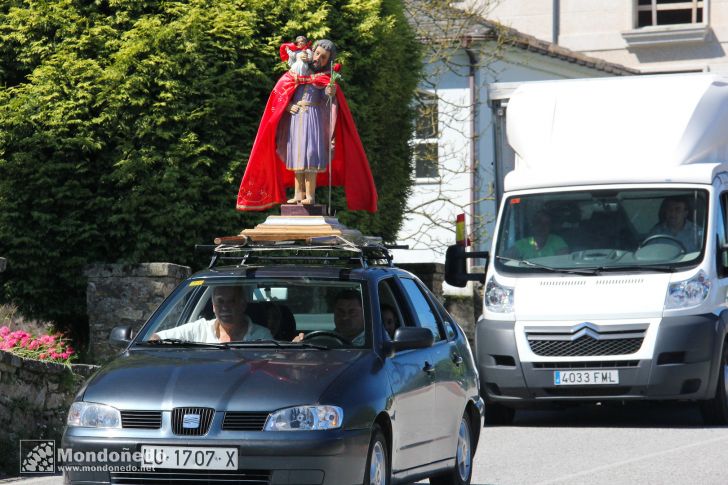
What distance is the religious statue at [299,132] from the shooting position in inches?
570

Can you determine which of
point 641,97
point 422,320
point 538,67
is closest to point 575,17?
point 538,67

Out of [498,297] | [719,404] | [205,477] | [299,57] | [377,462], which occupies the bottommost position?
[719,404]

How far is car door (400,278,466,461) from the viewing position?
9469 mm

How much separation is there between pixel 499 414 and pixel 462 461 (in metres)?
5.46

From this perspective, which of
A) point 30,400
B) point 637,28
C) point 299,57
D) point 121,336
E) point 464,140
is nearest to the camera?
point 121,336

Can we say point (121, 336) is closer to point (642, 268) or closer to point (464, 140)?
point (642, 268)

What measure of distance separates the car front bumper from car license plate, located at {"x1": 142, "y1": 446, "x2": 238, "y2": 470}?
0.08ft

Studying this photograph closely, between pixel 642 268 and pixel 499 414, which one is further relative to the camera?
pixel 499 414

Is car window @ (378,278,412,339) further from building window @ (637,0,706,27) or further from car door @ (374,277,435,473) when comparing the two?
building window @ (637,0,706,27)

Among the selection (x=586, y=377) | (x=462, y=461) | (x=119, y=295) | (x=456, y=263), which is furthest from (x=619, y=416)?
(x=462, y=461)

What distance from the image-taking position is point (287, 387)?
7875 millimetres

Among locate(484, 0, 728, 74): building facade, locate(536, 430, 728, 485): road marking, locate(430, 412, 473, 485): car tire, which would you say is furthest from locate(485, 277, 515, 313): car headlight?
locate(484, 0, 728, 74): building facade

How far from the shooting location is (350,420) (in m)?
7.88

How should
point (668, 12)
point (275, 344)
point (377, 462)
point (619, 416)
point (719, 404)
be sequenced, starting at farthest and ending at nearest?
point (668, 12)
point (619, 416)
point (719, 404)
point (275, 344)
point (377, 462)
